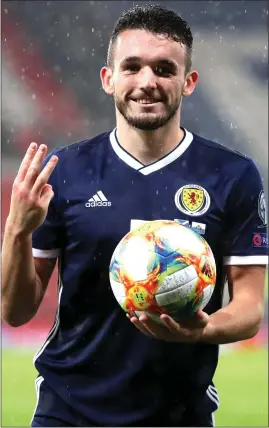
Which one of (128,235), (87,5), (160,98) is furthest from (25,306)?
(87,5)

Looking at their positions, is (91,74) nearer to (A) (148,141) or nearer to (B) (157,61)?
(A) (148,141)

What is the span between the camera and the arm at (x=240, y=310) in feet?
11.5

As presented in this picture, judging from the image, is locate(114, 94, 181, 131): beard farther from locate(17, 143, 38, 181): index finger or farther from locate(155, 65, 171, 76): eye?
locate(17, 143, 38, 181): index finger

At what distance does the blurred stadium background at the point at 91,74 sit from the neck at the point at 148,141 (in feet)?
30.7

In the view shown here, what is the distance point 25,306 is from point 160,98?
3.36ft

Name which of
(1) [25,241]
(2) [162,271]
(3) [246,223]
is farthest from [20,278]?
(3) [246,223]

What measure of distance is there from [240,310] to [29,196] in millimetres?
1007

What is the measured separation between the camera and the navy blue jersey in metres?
3.66

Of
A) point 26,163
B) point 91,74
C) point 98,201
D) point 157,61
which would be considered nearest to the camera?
point 26,163

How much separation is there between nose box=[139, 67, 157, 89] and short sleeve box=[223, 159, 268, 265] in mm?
592

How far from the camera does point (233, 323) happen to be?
11.8 ft

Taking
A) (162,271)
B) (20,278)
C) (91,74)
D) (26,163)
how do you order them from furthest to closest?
1. (91,74)
2. (20,278)
3. (26,163)
4. (162,271)

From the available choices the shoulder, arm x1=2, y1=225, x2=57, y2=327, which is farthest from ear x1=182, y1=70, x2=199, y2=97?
arm x1=2, y1=225, x2=57, y2=327

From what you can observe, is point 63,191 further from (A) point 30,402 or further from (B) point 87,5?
(B) point 87,5
